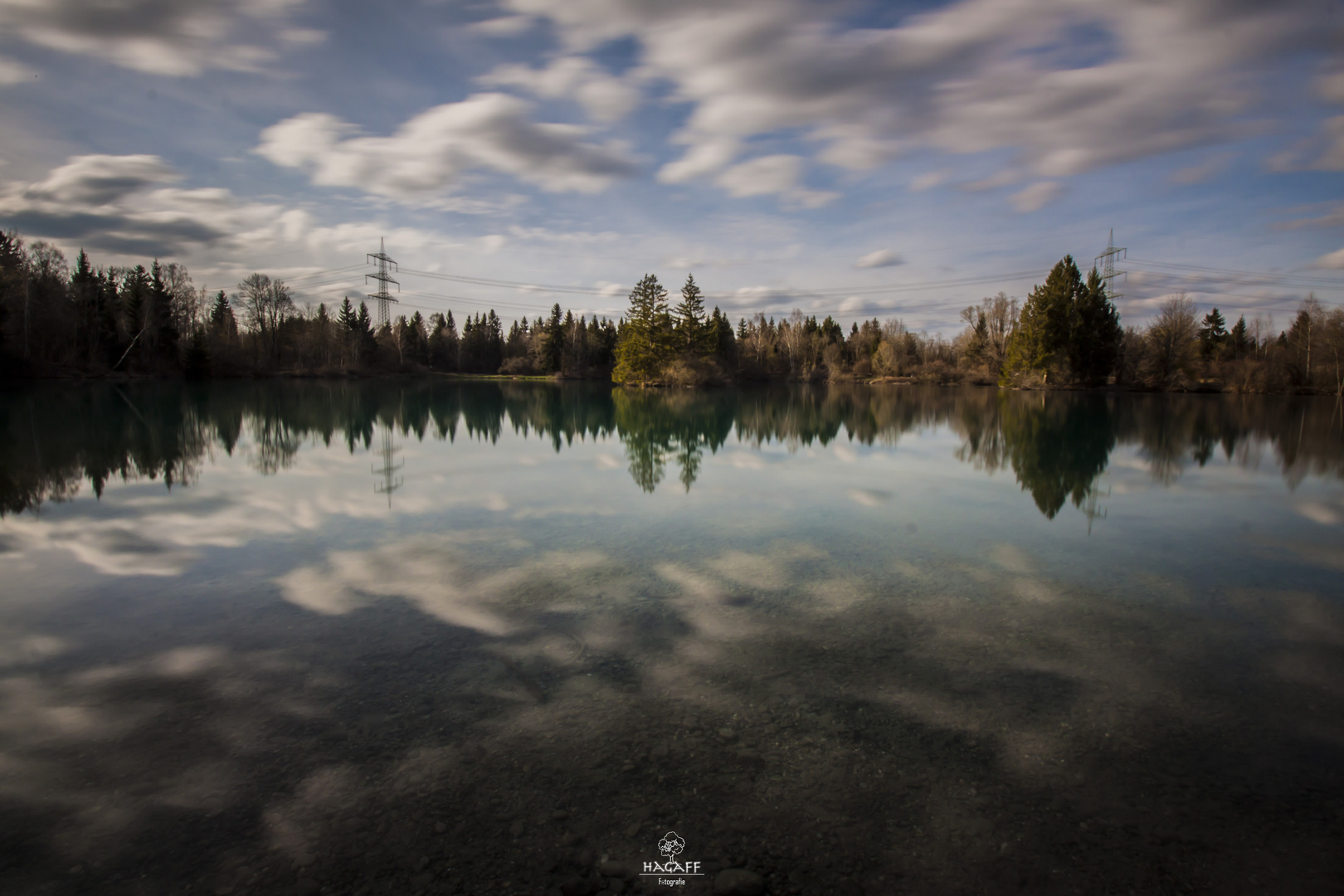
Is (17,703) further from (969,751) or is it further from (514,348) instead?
(514,348)

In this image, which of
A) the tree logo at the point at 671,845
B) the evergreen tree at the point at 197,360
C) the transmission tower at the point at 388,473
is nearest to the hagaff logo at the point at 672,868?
the tree logo at the point at 671,845

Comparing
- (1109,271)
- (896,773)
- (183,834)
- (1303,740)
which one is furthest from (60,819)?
(1109,271)

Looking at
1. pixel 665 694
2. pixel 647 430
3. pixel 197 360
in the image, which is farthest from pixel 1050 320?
pixel 197 360

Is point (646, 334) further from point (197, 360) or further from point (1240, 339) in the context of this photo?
point (1240, 339)

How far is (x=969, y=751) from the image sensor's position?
373cm

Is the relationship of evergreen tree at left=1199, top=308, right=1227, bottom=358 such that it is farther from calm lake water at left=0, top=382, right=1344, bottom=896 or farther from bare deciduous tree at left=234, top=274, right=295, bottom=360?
bare deciduous tree at left=234, top=274, right=295, bottom=360

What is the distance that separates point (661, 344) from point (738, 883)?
2269 inches

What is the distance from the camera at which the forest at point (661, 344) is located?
169 ft

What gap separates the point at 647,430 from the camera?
73.8ft

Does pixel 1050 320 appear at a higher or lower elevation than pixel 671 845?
higher

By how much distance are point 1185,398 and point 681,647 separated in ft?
183

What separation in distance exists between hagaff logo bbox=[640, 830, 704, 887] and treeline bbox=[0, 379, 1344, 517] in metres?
9.20

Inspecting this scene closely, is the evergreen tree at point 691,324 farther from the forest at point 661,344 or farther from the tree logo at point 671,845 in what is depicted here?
the tree logo at point 671,845

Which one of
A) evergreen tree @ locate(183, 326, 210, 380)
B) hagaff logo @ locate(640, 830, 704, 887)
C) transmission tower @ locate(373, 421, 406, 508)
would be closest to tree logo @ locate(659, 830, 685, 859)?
hagaff logo @ locate(640, 830, 704, 887)
